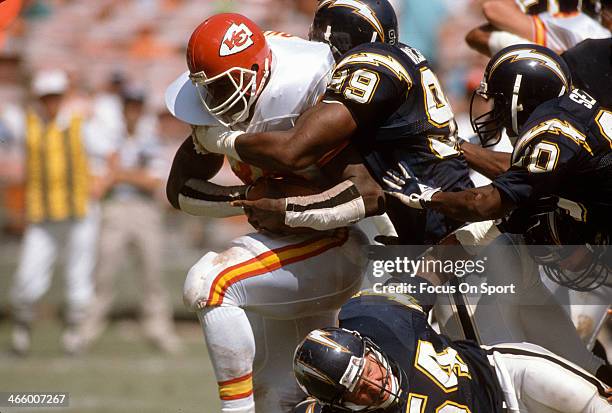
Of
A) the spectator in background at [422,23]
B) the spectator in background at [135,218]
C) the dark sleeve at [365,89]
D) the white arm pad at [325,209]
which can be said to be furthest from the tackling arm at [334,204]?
the spectator in background at [135,218]

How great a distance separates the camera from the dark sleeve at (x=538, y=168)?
3646mm

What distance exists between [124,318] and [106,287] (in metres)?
0.82

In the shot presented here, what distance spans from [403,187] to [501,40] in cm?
138

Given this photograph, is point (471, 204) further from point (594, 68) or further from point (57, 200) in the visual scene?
point (57, 200)

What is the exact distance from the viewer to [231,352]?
13.0ft

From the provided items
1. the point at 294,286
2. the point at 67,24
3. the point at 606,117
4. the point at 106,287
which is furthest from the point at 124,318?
the point at 606,117

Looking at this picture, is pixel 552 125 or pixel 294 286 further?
pixel 294 286

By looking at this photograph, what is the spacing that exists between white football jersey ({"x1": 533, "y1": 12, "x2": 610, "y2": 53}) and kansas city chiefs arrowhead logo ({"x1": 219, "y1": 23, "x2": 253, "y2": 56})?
172cm

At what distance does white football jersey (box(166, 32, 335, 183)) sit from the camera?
3.96 metres

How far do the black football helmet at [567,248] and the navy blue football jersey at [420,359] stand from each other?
1.66 feet

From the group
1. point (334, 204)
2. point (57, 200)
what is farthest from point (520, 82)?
point (57, 200)

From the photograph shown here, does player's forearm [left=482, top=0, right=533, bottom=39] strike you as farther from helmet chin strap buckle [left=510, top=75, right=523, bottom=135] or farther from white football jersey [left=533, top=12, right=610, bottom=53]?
helmet chin strap buckle [left=510, top=75, right=523, bottom=135]

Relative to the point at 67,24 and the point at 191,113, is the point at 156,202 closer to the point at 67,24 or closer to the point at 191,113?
the point at 67,24

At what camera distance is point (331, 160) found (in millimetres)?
3996
